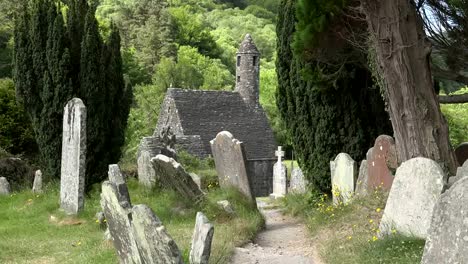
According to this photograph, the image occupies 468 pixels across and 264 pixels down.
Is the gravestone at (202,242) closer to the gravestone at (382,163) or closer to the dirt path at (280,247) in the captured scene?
the dirt path at (280,247)

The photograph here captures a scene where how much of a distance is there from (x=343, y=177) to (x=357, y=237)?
9.64ft

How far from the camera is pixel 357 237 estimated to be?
7801 millimetres

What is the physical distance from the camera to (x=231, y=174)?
12.2 meters

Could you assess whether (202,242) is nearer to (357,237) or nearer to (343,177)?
(357,237)

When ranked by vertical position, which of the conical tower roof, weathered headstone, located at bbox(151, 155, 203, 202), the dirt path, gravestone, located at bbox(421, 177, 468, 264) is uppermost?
the conical tower roof

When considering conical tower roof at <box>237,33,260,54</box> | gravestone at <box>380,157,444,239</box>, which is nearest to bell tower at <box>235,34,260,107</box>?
conical tower roof at <box>237,33,260,54</box>

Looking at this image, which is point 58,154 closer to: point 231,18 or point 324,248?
point 324,248

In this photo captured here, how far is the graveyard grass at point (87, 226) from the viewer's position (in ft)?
25.3

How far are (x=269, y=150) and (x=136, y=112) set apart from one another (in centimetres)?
1037

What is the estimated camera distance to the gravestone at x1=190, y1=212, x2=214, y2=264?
5148mm

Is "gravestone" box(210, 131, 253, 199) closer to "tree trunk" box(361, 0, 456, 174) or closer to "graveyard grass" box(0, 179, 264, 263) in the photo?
"graveyard grass" box(0, 179, 264, 263)

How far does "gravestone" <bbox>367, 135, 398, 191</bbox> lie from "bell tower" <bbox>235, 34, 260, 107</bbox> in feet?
78.1

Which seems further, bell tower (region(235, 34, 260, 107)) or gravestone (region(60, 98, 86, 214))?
bell tower (region(235, 34, 260, 107))

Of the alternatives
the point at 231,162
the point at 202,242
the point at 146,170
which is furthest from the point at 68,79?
the point at 202,242
